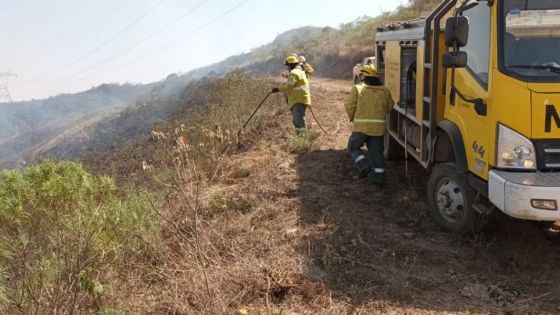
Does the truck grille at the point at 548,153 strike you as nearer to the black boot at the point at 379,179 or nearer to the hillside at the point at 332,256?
the hillside at the point at 332,256

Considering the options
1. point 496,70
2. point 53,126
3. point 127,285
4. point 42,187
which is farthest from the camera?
point 53,126

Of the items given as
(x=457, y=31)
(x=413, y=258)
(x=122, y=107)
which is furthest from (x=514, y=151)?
(x=122, y=107)

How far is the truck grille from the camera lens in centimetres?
380

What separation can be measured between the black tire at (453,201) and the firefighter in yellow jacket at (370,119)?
1301mm

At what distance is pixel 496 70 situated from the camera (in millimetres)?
4004

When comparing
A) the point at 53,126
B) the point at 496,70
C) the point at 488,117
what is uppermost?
the point at 496,70

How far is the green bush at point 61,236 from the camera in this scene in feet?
12.1

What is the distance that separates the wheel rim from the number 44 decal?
504 millimetres

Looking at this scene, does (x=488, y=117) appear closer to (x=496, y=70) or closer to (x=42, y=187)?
(x=496, y=70)

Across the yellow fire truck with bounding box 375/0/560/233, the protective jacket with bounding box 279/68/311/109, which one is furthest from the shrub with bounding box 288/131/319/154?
the yellow fire truck with bounding box 375/0/560/233

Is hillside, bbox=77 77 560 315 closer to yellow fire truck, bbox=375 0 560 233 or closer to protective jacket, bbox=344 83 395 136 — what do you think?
yellow fire truck, bbox=375 0 560 233

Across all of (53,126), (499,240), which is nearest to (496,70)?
(499,240)

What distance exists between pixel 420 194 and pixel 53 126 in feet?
119

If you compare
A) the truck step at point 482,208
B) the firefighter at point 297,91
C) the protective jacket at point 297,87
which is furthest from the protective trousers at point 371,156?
the protective jacket at point 297,87
